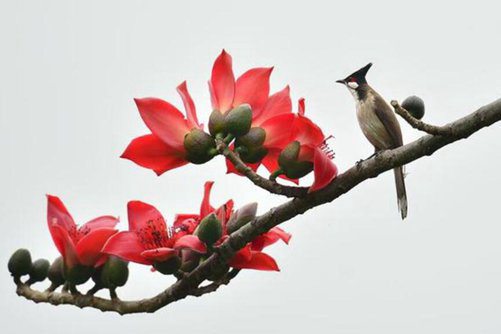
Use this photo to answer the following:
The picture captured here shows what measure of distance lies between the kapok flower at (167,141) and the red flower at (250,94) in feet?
0.20

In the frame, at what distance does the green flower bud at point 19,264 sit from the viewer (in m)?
1.61

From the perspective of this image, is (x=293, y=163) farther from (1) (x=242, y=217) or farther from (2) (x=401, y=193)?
(2) (x=401, y=193)

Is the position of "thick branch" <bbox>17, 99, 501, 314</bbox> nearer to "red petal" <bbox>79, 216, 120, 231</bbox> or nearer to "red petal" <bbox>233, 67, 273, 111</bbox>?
"red petal" <bbox>79, 216, 120, 231</bbox>

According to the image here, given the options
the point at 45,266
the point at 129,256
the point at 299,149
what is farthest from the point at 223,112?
the point at 45,266

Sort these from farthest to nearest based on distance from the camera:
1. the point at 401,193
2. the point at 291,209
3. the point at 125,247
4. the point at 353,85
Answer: the point at 353,85, the point at 401,193, the point at 125,247, the point at 291,209

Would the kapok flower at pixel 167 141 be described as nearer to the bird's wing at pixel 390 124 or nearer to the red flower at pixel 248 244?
the red flower at pixel 248 244

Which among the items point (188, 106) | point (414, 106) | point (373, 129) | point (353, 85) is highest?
point (353, 85)

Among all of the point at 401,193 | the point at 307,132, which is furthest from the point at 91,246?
A: the point at 401,193

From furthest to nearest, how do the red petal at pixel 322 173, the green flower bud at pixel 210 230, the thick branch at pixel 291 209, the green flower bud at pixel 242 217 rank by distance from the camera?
1. the green flower bud at pixel 242 217
2. the green flower bud at pixel 210 230
3. the red petal at pixel 322 173
4. the thick branch at pixel 291 209

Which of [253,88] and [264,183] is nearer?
[264,183]

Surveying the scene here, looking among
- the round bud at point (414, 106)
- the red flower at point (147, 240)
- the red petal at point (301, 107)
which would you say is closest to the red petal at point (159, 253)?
the red flower at point (147, 240)

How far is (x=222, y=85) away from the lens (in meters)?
1.54

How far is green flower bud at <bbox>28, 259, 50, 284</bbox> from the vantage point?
1.63 meters

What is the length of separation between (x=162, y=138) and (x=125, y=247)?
0.21 meters
